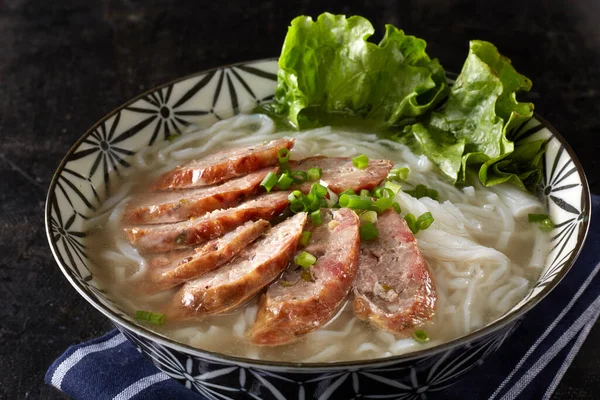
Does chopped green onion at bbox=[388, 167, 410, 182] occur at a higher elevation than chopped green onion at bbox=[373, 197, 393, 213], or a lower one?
lower

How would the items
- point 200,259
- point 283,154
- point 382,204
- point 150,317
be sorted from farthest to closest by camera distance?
point 283,154 < point 382,204 < point 200,259 < point 150,317

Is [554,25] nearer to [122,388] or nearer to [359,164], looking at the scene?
[359,164]

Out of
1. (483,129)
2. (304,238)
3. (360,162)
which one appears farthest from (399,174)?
(304,238)

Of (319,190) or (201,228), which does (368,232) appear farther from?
(201,228)

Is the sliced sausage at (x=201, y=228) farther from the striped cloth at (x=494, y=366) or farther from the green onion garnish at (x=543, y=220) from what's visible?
the green onion garnish at (x=543, y=220)

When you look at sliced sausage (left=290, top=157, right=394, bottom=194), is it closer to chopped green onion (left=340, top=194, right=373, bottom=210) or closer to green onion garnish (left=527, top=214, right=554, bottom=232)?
chopped green onion (left=340, top=194, right=373, bottom=210)

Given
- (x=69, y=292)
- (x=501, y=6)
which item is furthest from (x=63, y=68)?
(x=501, y=6)

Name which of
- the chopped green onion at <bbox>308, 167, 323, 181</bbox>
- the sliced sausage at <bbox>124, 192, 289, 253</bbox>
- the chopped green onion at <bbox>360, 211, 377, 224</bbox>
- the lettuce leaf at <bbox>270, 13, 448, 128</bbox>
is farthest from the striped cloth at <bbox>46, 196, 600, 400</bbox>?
the lettuce leaf at <bbox>270, 13, 448, 128</bbox>
